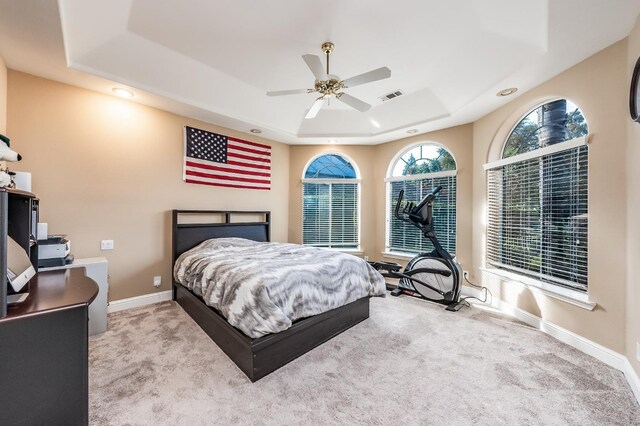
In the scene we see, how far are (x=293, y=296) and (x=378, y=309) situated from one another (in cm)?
175

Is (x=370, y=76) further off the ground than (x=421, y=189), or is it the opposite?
(x=370, y=76)

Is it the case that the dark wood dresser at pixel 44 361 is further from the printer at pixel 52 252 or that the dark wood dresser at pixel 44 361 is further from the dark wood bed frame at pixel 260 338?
the printer at pixel 52 252

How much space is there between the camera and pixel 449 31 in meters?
2.68

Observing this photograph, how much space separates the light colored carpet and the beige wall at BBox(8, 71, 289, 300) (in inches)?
40.9

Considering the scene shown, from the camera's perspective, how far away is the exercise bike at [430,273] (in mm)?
3721

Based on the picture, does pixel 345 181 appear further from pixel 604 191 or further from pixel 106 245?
pixel 106 245

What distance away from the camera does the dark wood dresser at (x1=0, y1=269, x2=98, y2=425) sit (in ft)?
3.85

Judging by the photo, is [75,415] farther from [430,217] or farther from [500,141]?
[500,141]

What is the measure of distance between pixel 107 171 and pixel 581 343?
19.0 feet

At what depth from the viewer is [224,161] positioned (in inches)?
179

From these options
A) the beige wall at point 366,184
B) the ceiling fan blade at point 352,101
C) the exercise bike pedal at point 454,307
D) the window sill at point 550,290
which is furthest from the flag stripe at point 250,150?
the window sill at point 550,290

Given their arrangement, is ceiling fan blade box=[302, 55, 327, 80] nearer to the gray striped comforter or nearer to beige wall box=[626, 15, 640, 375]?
the gray striped comforter

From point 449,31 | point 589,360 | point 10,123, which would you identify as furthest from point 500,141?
point 10,123

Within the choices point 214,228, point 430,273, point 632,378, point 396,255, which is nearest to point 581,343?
point 632,378
